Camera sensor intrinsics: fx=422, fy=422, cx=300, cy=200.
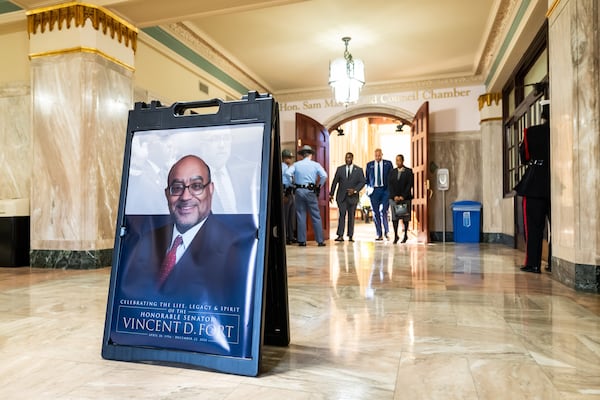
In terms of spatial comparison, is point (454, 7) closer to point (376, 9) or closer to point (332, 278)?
point (376, 9)

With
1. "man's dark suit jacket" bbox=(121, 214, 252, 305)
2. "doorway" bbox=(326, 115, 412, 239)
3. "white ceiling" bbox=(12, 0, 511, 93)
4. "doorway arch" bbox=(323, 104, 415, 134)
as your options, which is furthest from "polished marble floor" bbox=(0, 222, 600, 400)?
"doorway" bbox=(326, 115, 412, 239)

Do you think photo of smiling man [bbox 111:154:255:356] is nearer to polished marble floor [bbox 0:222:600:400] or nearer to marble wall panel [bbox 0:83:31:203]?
polished marble floor [bbox 0:222:600:400]

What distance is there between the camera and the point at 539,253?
4.02 m

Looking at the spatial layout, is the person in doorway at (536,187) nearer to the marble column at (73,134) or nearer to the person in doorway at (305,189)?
the person in doorway at (305,189)

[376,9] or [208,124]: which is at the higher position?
[376,9]

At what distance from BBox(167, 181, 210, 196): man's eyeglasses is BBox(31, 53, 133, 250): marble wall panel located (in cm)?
350

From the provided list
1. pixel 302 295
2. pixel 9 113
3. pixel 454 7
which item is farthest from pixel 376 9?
pixel 9 113

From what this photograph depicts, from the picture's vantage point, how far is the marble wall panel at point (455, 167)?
28.2ft

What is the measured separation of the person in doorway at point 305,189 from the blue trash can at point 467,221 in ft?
9.51

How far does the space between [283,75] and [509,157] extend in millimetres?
4661

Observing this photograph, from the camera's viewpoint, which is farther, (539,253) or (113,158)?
Result: (113,158)

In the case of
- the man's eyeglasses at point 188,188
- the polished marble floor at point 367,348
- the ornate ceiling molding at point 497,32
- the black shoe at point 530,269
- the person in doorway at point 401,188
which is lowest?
the black shoe at point 530,269

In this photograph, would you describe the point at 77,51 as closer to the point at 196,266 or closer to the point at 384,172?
the point at 196,266

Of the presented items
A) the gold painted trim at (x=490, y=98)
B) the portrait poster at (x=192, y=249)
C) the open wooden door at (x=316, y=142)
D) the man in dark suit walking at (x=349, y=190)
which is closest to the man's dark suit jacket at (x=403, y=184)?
the man in dark suit walking at (x=349, y=190)
